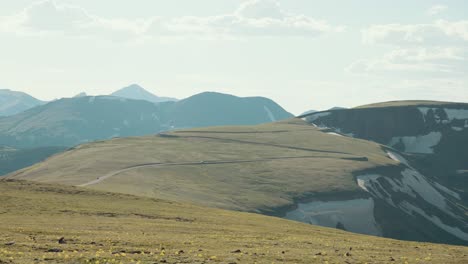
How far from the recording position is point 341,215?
173 m

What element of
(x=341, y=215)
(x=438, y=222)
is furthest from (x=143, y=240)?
(x=438, y=222)

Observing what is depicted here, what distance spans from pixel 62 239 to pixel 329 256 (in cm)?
2190

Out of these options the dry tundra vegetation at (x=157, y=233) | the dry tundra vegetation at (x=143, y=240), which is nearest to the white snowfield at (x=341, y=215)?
the dry tundra vegetation at (x=157, y=233)

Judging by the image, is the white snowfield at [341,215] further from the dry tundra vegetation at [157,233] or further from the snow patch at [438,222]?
the snow patch at [438,222]

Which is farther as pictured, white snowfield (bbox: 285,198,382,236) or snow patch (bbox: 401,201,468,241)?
snow patch (bbox: 401,201,468,241)

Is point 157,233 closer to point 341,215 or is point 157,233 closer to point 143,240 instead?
point 143,240

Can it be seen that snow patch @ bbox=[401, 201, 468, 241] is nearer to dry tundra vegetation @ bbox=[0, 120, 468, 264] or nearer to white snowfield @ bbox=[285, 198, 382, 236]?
white snowfield @ bbox=[285, 198, 382, 236]

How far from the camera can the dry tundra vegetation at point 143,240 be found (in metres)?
41.1

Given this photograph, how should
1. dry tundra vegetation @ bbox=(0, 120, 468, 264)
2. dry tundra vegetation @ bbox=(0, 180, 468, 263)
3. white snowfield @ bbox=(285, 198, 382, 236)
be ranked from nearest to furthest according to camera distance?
dry tundra vegetation @ bbox=(0, 180, 468, 263)
dry tundra vegetation @ bbox=(0, 120, 468, 264)
white snowfield @ bbox=(285, 198, 382, 236)

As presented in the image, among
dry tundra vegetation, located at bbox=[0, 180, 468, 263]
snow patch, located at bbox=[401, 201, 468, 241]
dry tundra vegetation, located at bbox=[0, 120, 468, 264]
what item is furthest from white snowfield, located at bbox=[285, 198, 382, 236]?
dry tundra vegetation, located at bbox=[0, 180, 468, 263]

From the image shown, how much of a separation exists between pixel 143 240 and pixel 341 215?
129 meters

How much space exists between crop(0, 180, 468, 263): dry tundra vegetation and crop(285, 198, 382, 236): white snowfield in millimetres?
76305

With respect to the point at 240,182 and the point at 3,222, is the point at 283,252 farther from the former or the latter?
the point at 240,182

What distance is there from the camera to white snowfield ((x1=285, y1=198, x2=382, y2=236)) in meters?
166
